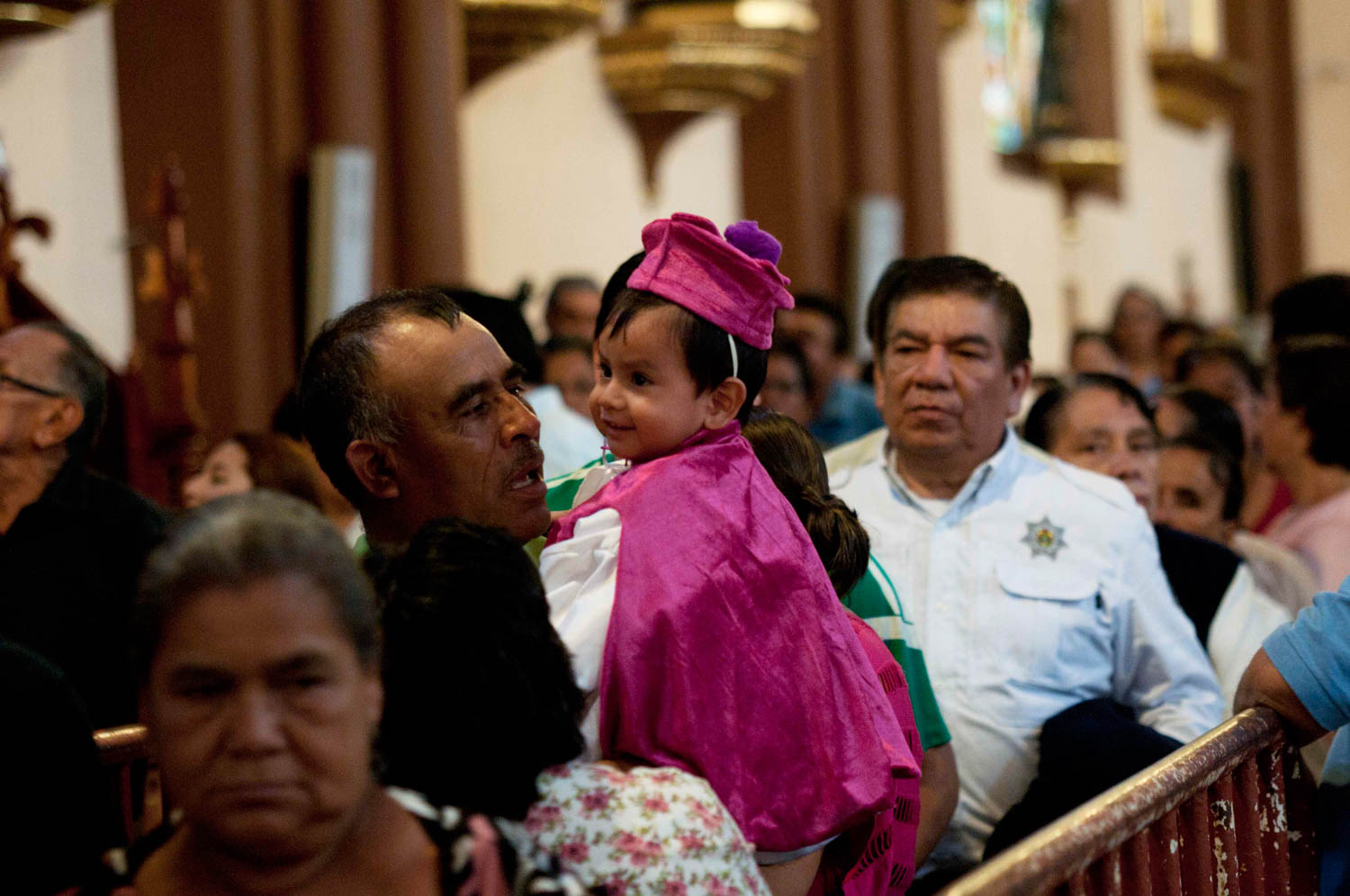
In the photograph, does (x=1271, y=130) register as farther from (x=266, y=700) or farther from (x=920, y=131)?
(x=266, y=700)

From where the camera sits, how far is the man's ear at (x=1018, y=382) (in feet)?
13.4

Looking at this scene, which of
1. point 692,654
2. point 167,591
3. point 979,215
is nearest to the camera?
point 167,591

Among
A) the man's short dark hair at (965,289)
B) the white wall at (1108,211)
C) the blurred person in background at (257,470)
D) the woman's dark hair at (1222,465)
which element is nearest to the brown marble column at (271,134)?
the blurred person in background at (257,470)

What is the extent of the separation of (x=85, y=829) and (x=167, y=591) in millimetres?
711

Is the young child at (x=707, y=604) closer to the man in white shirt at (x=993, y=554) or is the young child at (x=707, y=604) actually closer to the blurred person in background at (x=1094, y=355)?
the man in white shirt at (x=993, y=554)

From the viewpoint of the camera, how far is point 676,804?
2.09 meters

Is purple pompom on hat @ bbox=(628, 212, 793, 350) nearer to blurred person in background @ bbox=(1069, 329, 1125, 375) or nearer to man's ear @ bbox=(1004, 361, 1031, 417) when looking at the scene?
man's ear @ bbox=(1004, 361, 1031, 417)

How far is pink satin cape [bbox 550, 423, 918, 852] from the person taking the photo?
2305 millimetres

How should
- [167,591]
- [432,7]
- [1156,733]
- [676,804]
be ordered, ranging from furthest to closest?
[432,7]
[1156,733]
[676,804]
[167,591]

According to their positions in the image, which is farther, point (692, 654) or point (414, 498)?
point (414, 498)

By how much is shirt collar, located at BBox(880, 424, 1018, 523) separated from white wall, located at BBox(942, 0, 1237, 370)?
32.5ft

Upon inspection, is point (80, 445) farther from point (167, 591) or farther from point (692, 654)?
point (167, 591)

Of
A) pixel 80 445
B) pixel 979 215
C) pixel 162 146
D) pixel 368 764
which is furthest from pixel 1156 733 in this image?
pixel 979 215

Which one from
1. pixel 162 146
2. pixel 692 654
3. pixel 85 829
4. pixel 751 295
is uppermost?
pixel 162 146
